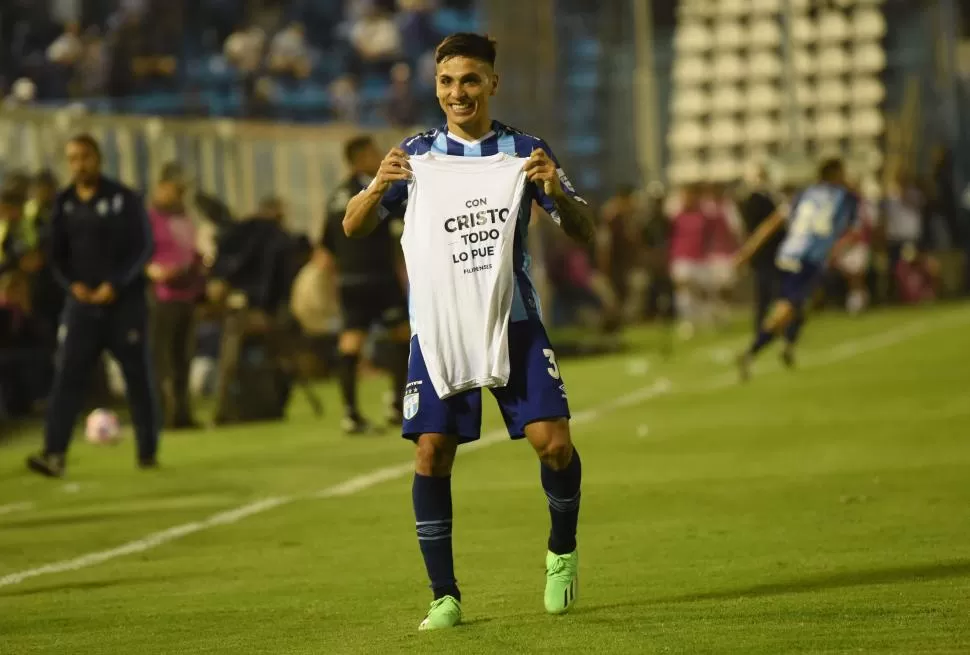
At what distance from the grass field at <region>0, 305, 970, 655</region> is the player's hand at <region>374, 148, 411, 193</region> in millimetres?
1521

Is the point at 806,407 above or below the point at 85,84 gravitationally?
below

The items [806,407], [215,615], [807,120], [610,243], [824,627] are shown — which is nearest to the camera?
[824,627]

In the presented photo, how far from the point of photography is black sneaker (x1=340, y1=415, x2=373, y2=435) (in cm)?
1700

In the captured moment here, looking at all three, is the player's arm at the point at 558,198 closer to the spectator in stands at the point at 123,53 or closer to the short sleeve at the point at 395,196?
the short sleeve at the point at 395,196

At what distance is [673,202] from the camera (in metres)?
39.3

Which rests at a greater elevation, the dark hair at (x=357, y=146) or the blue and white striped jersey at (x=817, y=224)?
the dark hair at (x=357, y=146)

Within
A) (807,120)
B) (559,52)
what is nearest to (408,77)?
(559,52)

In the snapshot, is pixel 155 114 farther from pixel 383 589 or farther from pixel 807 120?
pixel 383 589

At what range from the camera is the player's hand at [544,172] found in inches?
292

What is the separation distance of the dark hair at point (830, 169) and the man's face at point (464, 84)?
46.2ft

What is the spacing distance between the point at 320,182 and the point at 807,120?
71.1ft

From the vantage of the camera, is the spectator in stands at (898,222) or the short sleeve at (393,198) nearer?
the short sleeve at (393,198)

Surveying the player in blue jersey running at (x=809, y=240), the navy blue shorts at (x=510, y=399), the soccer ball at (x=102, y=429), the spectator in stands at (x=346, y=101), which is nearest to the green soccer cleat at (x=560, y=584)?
the navy blue shorts at (x=510, y=399)

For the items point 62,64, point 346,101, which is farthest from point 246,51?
point 62,64
